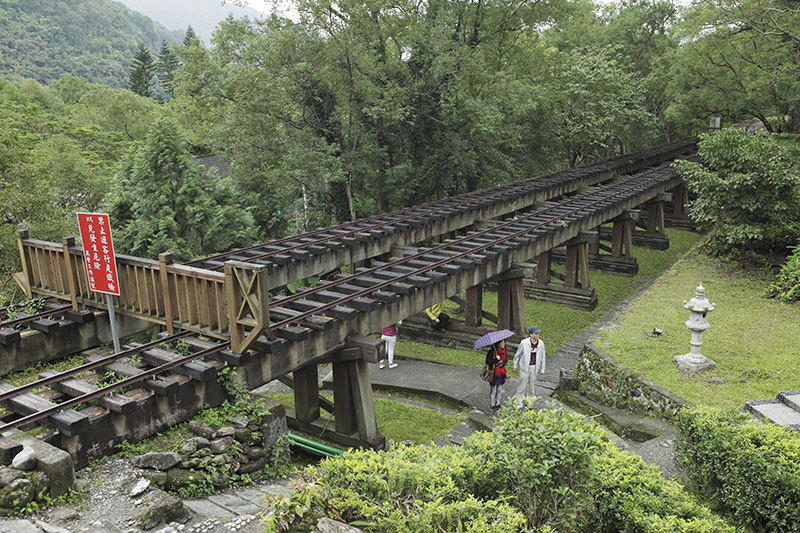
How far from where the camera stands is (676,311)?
12.3 meters

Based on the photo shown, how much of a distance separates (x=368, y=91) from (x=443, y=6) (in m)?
6.38

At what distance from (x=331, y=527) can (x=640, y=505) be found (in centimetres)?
268

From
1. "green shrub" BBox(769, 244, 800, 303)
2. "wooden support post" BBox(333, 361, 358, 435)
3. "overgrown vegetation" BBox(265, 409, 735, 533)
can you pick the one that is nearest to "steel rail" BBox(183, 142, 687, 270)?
"wooden support post" BBox(333, 361, 358, 435)

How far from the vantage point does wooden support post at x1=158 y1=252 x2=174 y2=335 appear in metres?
7.15

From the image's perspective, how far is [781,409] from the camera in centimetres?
714

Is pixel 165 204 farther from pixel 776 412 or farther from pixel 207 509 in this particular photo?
pixel 776 412

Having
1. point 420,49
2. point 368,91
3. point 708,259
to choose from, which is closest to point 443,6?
point 420,49

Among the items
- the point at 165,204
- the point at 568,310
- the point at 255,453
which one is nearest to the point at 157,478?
the point at 255,453

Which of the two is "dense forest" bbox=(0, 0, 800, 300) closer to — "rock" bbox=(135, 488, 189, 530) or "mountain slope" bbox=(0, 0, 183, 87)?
"rock" bbox=(135, 488, 189, 530)

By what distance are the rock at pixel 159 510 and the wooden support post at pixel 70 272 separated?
169 inches

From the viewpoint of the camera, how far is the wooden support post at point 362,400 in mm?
8266

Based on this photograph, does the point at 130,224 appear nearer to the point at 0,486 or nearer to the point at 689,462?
the point at 0,486

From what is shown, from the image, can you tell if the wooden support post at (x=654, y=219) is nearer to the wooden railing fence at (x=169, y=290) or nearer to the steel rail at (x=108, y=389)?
the wooden railing fence at (x=169, y=290)

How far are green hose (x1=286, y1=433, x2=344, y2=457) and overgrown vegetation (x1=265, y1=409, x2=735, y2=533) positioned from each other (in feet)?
10.9
